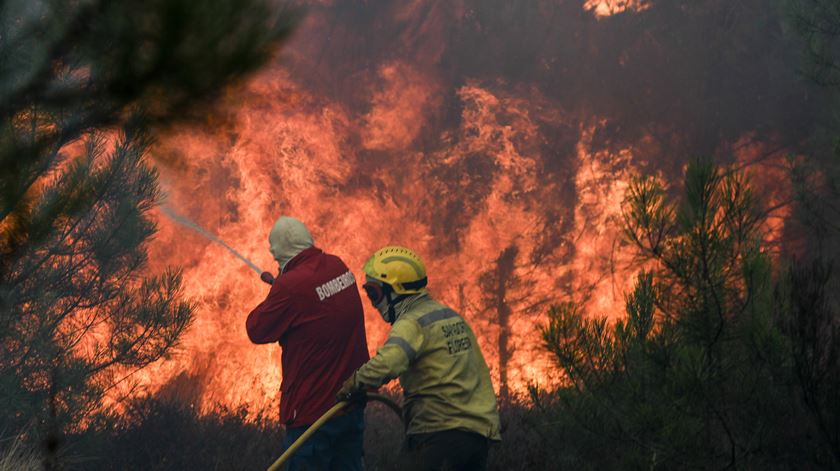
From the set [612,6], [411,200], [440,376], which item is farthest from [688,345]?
[612,6]

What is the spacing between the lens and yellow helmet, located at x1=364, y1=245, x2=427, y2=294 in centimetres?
427

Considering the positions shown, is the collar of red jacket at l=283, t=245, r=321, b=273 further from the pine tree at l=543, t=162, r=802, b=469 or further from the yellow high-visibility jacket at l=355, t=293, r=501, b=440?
the pine tree at l=543, t=162, r=802, b=469

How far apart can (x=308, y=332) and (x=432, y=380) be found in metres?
0.83

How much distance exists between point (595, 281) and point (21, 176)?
478 inches

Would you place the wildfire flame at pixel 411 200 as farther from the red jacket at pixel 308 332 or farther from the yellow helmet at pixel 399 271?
the yellow helmet at pixel 399 271

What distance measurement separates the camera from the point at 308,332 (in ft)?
14.8

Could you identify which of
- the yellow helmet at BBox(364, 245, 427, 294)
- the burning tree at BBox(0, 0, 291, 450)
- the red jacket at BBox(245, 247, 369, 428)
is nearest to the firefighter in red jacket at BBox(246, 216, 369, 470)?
the red jacket at BBox(245, 247, 369, 428)

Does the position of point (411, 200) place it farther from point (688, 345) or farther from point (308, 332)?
Answer: point (688, 345)

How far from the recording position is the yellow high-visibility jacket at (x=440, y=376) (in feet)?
13.2

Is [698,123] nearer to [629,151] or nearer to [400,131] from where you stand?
[629,151]

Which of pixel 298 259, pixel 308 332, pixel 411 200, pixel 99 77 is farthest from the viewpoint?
pixel 411 200

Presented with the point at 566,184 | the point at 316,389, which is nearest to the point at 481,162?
the point at 566,184

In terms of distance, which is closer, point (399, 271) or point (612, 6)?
point (399, 271)

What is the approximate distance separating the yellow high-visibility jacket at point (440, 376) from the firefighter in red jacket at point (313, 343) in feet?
1.72
